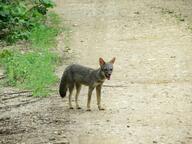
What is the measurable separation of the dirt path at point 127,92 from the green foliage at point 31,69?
466 mm

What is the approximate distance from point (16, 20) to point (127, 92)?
653cm

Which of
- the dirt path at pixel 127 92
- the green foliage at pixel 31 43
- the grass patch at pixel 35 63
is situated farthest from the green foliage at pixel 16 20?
the dirt path at pixel 127 92

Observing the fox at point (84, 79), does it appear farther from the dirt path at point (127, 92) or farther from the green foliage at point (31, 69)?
the green foliage at point (31, 69)

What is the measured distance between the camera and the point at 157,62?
15.6 meters

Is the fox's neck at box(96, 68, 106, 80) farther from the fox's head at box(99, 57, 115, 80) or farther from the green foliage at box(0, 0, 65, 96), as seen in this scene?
the green foliage at box(0, 0, 65, 96)

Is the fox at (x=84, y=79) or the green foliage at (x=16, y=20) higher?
the green foliage at (x=16, y=20)

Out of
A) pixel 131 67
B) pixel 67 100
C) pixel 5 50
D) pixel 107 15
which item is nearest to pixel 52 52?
pixel 5 50

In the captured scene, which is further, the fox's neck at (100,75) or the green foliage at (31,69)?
the green foliage at (31,69)

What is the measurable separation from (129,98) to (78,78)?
45.4 inches

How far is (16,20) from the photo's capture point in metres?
18.6

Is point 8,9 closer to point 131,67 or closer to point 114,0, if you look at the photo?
point 131,67

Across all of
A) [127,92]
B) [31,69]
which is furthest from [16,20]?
[127,92]

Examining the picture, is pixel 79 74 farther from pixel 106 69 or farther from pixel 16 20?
pixel 16 20

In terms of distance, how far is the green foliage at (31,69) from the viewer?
1346cm
